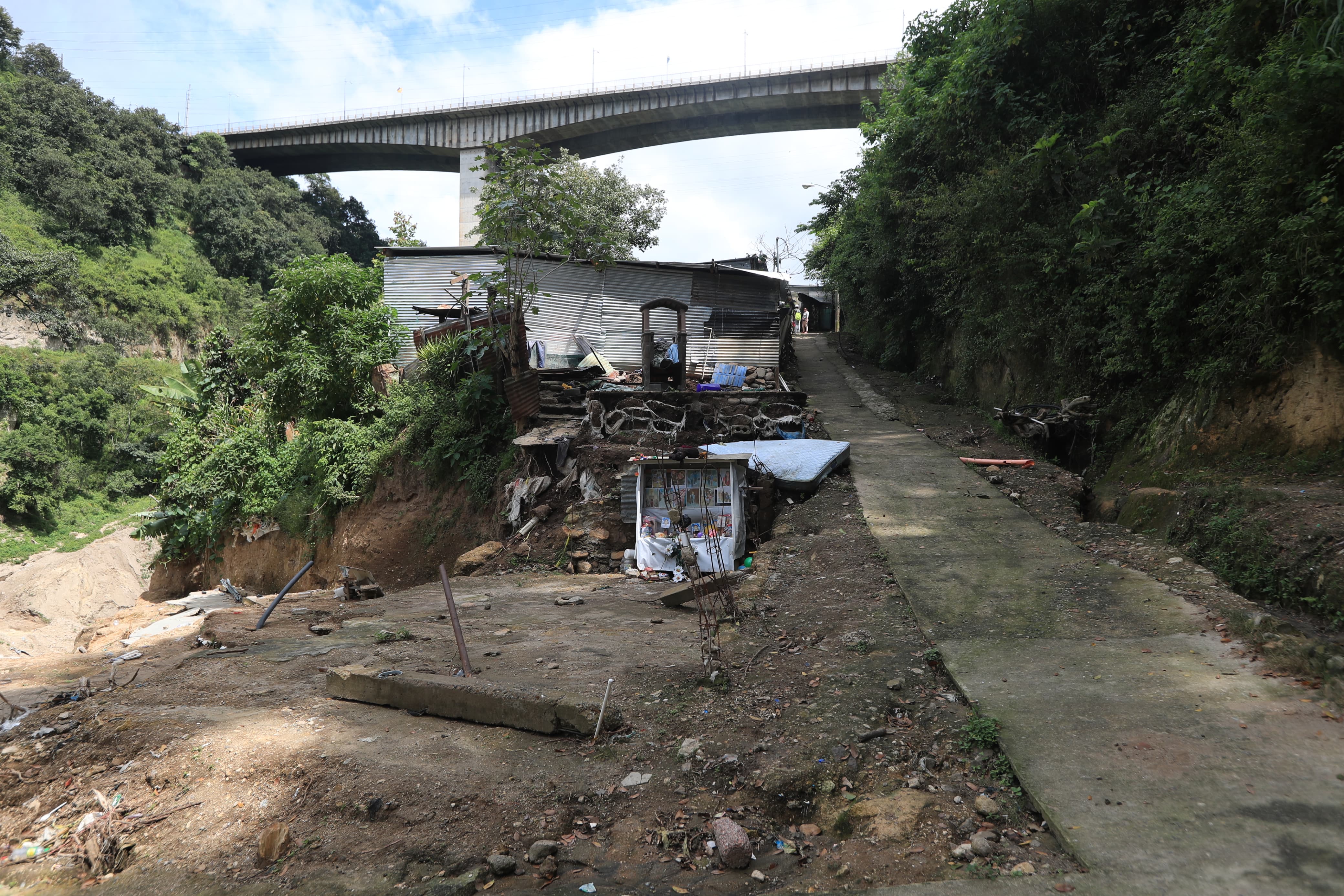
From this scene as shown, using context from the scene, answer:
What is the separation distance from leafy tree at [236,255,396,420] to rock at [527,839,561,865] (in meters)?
15.1

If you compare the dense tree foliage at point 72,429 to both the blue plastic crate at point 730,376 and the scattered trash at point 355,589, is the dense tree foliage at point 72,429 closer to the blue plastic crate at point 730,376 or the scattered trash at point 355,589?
the scattered trash at point 355,589

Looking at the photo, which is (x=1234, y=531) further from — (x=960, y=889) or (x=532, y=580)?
(x=532, y=580)

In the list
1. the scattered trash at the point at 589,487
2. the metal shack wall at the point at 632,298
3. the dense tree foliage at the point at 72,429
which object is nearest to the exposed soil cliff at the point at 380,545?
the scattered trash at the point at 589,487

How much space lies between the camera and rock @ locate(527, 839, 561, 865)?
11.2ft

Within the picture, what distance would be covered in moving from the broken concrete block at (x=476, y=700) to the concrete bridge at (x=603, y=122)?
33313 mm

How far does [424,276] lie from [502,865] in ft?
62.8

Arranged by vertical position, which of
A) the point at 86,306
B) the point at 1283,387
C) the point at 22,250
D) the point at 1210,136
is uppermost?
the point at 22,250

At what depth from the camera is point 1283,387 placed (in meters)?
6.88

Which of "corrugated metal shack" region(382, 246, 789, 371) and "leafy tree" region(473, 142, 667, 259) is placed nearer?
"leafy tree" region(473, 142, 667, 259)

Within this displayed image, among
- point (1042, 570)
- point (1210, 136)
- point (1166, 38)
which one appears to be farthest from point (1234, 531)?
point (1166, 38)

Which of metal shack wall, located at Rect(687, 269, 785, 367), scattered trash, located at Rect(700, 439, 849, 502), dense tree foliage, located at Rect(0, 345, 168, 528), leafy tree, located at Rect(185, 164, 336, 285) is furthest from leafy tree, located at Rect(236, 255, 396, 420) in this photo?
leafy tree, located at Rect(185, 164, 336, 285)

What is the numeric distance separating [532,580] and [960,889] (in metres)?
7.93

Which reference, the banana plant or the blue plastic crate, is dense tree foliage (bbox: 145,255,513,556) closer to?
the banana plant

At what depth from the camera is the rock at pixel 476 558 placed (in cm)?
1120
